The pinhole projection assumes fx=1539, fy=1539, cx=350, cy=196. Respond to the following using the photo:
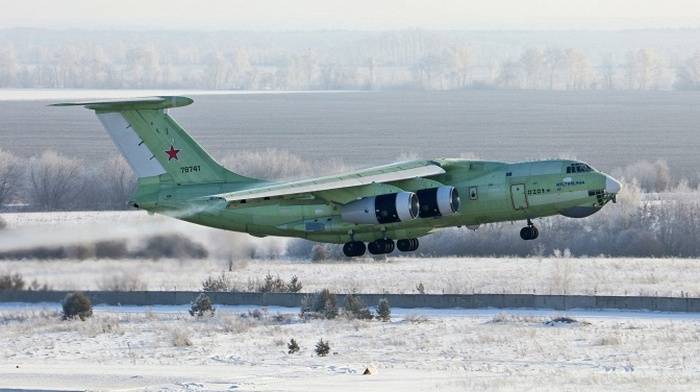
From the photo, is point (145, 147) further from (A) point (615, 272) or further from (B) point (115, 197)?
(B) point (115, 197)

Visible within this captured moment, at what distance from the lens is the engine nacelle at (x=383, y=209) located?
40.8 metres

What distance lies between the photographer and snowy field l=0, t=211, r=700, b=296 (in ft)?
163

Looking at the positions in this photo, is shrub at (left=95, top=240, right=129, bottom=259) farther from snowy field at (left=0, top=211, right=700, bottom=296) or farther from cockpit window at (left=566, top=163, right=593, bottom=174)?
cockpit window at (left=566, top=163, right=593, bottom=174)

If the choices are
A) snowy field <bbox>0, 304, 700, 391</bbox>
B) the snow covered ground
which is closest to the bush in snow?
the snow covered ground

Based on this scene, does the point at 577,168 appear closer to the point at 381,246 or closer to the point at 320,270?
the point at 381,246

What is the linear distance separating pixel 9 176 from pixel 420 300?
55.4m

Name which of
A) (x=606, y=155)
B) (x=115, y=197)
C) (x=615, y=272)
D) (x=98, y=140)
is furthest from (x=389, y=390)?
(x=98, y=140)

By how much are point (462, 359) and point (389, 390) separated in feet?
27.3

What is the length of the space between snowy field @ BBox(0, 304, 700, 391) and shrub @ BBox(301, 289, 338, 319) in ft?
1.47

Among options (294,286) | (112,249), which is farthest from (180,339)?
(294,286)

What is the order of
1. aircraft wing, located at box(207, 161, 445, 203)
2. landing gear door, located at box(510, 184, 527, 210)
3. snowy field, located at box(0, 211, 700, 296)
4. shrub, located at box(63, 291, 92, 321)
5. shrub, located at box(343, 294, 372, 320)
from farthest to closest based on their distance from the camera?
snowy field, located at box(0, 211, 700, 296) → shrub, located at box(63, 291, 92, 321) → shrub, located at box(343, 294, 372, 320) → landing gear door, located at box(510, 184, 527, 210) → aircraft wing, located at box(207, 161, 445, 203)

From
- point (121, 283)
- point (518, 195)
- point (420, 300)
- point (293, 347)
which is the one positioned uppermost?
point (518, 195)

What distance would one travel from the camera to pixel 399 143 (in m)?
146

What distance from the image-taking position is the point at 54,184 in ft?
302
